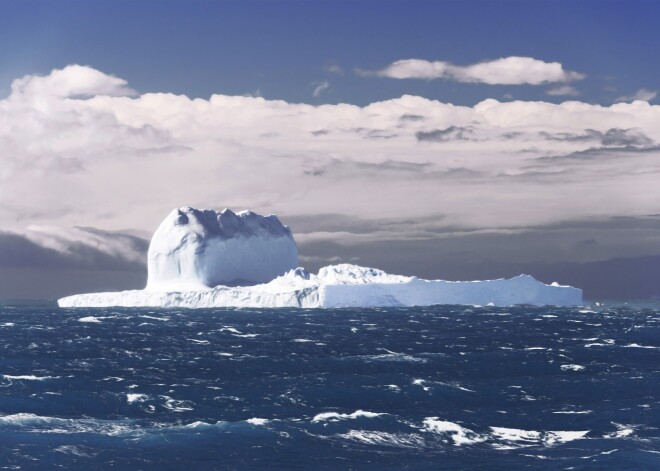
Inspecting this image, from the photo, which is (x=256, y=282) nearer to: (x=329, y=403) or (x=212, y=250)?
(x=212, y=250)

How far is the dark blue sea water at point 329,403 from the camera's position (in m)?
38.6

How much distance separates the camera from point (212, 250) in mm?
162875

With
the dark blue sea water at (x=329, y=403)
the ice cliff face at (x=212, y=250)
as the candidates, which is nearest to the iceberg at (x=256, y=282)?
the ice cliff face at (x=212, y=250)

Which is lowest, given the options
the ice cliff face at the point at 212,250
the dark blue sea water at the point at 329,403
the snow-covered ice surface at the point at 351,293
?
the dark blue sea water at the point at 329,403

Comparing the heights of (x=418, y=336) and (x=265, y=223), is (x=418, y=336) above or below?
below

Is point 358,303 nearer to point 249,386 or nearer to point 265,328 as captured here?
point 265,328

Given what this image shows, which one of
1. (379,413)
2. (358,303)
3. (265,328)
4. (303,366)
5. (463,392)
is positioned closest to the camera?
(379,413)

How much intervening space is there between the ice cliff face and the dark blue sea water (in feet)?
234

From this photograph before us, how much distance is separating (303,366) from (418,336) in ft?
100

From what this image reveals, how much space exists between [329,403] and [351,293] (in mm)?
101697

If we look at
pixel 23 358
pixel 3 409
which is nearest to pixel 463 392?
pixel 3 409

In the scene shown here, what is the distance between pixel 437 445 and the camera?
40562 millimetres

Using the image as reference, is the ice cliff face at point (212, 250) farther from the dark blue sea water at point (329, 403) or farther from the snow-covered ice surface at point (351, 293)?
the dark blue sea water at point (329, 403)

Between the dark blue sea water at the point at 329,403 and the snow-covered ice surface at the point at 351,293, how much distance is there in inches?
2396
